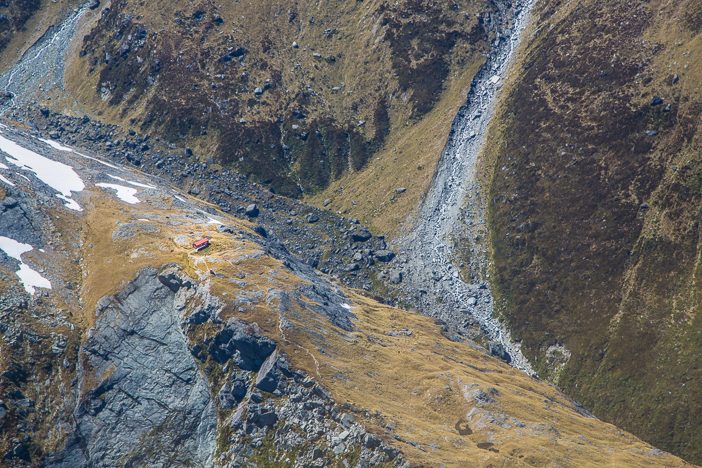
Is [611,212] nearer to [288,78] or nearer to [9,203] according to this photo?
[288,78]

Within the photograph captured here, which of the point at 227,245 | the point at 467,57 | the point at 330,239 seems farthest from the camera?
the point at 467,57

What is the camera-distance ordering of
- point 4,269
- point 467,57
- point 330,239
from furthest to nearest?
point 467,57, point 330,239, point 4,269

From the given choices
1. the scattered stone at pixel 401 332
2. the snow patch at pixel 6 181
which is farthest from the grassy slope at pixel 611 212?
the snow patch at pixel 6 181

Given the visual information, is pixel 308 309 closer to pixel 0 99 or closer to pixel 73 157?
pixel 73 157

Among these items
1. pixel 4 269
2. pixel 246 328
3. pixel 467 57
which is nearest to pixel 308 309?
pixel 246 328

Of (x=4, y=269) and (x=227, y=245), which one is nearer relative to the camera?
(x=4, y=269)

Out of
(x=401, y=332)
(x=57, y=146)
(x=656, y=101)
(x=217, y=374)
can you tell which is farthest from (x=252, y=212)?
(x=656, y=101)

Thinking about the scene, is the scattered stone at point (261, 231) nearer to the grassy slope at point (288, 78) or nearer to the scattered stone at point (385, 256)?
the scattered stone at point (385, 256)
